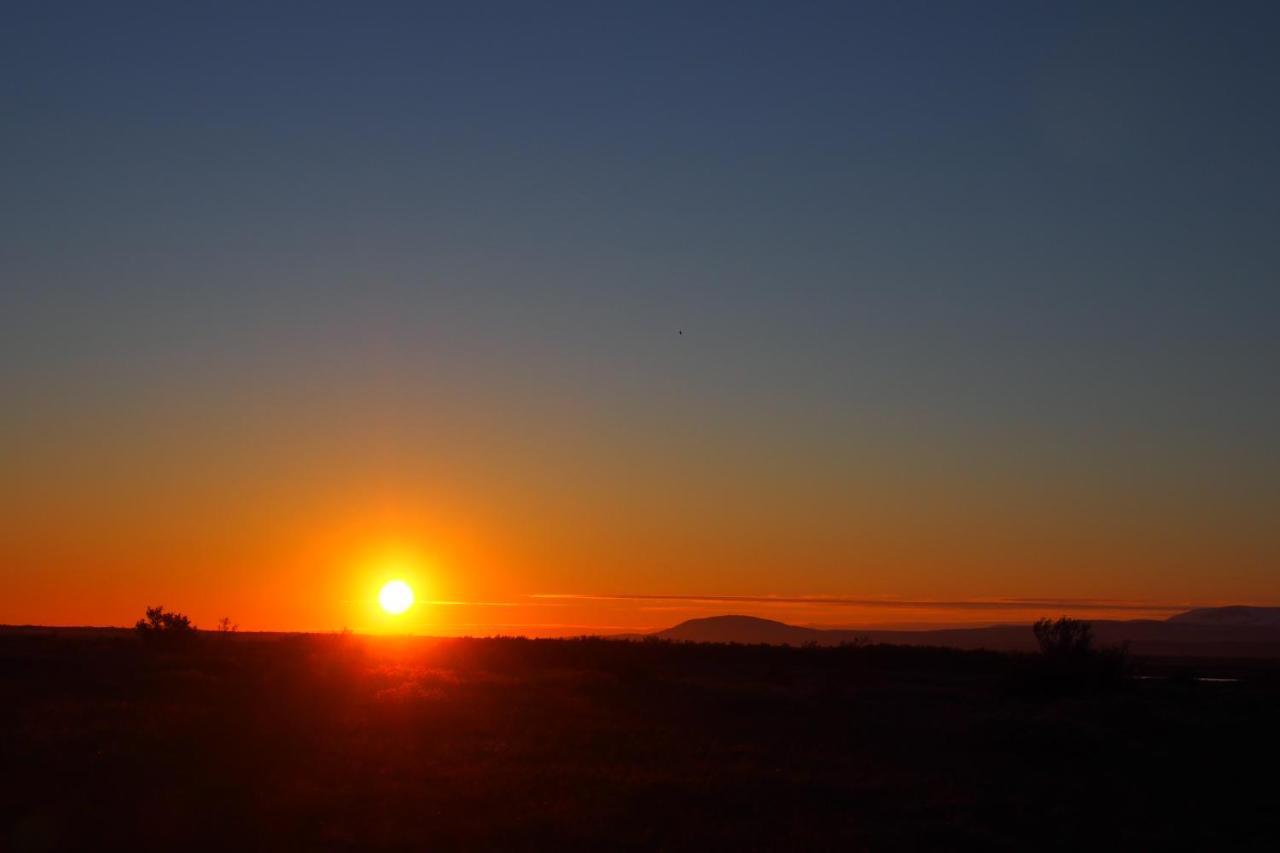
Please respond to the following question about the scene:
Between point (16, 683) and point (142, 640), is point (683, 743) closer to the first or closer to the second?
point (16, 683)

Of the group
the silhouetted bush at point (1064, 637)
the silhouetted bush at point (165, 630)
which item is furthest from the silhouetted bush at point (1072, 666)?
the silhouetted bush at point (165, 630)

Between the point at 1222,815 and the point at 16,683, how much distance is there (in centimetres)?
2793

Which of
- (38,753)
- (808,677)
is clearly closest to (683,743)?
(38,753)

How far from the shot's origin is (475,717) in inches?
1032

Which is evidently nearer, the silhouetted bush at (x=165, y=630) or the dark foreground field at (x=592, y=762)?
the dark foreground field at (x=592, y=762)

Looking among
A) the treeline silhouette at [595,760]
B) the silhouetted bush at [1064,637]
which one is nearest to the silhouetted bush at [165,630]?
the treeline silhouette at [595,760]

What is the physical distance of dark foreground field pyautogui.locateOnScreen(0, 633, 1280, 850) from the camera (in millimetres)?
16031

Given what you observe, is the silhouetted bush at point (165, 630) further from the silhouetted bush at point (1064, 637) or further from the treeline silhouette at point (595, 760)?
the silhouetted bush at point (1064, 637)

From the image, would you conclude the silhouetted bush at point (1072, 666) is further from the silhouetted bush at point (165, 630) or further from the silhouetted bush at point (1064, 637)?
the silhouetted bush at point (165, 630)

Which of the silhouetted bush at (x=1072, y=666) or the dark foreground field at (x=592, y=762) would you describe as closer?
the dark foreground field at (x=592, y=762)

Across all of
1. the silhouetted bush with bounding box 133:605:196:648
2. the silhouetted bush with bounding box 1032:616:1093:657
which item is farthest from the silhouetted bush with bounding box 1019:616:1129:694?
the silhouetted bush with bounding box 133:605:196:648

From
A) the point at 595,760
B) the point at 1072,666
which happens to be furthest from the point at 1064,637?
the point at 595,760

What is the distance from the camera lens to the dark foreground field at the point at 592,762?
52.6ft

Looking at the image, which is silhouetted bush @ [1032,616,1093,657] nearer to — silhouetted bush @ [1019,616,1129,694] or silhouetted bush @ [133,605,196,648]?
silhouetted bush @ [1019,616,1129,694]
